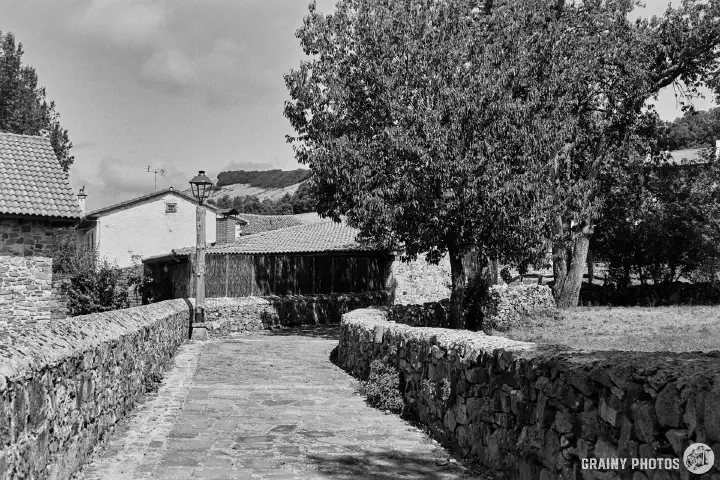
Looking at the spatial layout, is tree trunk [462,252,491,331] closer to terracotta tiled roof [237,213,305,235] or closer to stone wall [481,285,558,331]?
stone wall [481,285,558,331]

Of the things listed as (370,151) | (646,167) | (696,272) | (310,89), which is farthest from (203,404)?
(696,272)

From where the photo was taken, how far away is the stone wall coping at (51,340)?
4961 mm

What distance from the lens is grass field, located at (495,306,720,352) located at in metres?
15.7

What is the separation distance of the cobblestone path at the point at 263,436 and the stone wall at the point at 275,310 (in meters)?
10.1

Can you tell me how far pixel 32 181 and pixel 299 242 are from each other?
15520mm

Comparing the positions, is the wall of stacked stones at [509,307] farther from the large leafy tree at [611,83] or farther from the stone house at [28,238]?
the stone house at [28,238]

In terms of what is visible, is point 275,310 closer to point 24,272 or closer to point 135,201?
point 24,272

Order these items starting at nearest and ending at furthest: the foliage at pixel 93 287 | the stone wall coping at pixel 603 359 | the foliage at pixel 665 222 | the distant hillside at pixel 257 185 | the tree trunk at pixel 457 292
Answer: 1. the stone wall coping at pixel 603 359
2. the tree trunk at pixel 457 292
3. the foliage at pixel 93 287
4. the foliage at pixel 665 222
5. the distant hillside at pixel 257 185

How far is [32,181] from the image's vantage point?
20.1 meters

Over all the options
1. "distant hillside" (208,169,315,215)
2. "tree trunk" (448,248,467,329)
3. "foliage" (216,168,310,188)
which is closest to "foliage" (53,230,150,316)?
"tree trunk" (448,248,467,329)

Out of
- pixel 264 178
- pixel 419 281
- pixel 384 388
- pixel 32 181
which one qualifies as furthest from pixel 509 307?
pixel 264 178

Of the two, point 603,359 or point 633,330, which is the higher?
point 603,359

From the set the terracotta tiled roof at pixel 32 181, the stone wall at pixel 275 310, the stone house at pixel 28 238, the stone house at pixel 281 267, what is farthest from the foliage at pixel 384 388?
the stone house at pixel 281 267

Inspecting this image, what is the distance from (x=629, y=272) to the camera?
34.6 m
